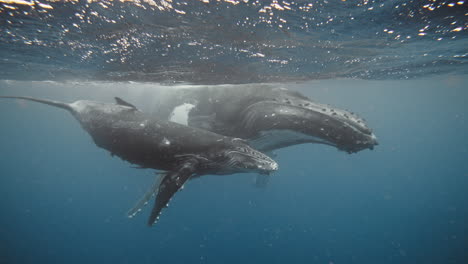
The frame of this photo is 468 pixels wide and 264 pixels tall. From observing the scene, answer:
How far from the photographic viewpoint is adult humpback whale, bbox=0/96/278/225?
5.44 m

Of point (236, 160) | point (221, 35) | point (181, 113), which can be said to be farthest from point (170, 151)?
→ point (221, 35)

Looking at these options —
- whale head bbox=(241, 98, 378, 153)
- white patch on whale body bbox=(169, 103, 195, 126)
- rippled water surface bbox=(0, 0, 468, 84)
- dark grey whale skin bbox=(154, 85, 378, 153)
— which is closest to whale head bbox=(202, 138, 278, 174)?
whale head bbox=(241, 98, 378, 153)

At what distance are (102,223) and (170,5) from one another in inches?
2020

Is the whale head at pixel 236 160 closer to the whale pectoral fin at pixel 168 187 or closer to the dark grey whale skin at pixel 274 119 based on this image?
the whale pectoral fin at pixel 168 187

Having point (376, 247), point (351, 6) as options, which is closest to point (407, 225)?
point (376, 247)

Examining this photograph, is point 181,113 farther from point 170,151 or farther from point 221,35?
point 170,151

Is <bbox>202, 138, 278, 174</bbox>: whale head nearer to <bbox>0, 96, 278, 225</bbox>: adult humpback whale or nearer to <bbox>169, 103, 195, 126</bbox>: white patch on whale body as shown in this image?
<bbox>0, 96, 278, 225</bbox>: adult humpback whale

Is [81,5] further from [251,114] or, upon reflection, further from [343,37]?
[343,37]

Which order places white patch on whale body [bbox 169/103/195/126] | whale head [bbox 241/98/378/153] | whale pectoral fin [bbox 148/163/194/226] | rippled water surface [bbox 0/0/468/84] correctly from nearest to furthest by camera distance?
whale pectoral fin [bbox 148/163/194/226] < whale head [bbox 241/98/378/153] < rippled water surface [bbox 0/0/468/84] < white patch on whale body [bbox 169/103/195/126]

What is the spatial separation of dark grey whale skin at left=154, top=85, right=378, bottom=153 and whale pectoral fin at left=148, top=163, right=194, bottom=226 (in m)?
2.62

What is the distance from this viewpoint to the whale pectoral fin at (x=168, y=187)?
5.10 meters

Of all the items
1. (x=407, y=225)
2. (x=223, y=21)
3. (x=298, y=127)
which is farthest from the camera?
(x=407, y=225)

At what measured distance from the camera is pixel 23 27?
8.61 meters

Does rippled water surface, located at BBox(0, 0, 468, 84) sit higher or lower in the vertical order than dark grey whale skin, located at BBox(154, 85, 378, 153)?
higher
